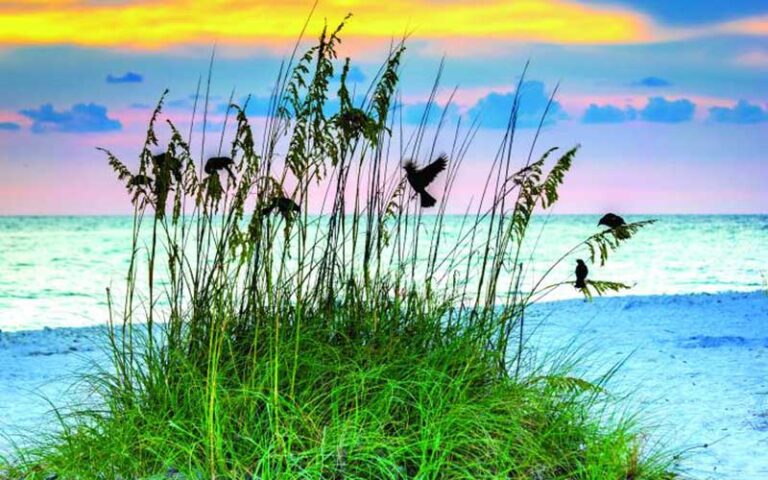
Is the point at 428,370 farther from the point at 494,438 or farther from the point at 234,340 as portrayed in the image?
the point at 234,340

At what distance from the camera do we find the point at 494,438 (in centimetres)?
381

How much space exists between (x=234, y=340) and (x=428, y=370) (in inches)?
36.3

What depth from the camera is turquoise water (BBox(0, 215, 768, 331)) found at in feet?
49.9

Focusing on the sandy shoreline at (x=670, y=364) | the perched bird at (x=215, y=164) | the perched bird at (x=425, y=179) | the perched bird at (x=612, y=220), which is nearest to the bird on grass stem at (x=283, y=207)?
the perched bird at (x=215, y=164)

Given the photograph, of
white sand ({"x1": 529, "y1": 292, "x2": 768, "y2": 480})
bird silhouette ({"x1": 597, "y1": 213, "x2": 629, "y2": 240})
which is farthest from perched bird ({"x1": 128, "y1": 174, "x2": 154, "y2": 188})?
white sand ({"x1": 529, "y1": 292, "x2": 768, "y2": 480})

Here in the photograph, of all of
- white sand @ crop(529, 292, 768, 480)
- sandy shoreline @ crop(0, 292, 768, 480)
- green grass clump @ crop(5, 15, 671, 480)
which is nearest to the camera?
green grass clump @ crop(5, 15, 671, 480)

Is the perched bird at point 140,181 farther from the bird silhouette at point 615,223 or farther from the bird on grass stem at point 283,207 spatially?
the bird silhouette at point 615,223

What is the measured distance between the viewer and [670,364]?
724 centimetres

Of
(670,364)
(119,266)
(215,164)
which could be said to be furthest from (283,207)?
(119,266)

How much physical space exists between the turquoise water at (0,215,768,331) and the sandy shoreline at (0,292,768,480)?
709mm

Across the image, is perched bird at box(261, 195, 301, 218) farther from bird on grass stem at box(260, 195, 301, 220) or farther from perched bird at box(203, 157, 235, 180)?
perched bird at box(203, 157, 235, 180)

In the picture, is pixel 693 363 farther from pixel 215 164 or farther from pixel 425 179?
pixel 215 164

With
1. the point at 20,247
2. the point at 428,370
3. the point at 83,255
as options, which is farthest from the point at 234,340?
the point at 20,247

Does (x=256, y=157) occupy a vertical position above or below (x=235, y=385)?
above
